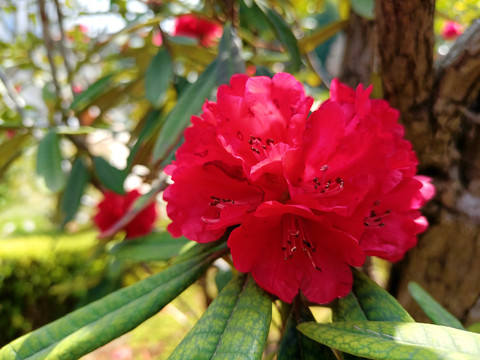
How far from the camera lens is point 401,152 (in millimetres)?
533

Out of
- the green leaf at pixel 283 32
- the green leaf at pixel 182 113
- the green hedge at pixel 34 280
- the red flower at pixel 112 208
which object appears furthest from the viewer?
the green hedge at pixel 34 280

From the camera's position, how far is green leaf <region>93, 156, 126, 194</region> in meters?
1.17

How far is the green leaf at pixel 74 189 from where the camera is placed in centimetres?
120

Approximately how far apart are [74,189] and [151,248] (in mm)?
546

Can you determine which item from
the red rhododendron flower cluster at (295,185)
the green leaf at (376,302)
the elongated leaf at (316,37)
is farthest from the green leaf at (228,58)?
the green leaf at (376,302)

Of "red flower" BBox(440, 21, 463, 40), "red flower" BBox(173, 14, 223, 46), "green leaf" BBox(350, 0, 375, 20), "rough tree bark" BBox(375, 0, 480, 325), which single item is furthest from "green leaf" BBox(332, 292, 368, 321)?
"red flower" BBox(440, 21, 463, 40)

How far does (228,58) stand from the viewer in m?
0.79

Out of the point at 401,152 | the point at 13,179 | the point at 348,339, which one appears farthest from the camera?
the point at 13,179

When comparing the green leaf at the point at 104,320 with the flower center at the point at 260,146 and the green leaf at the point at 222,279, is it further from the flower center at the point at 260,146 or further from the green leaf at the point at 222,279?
the green leaf at the point at 222,279

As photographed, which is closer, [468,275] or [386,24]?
[386,24]

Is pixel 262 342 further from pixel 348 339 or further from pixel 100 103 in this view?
pixel 100 103

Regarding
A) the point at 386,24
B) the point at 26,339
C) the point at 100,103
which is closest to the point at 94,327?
the point at 26,339

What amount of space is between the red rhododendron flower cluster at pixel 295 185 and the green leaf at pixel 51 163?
54 centimetres

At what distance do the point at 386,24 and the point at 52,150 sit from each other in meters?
0.80
